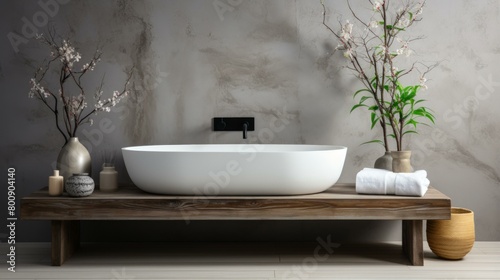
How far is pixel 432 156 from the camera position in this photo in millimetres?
3531

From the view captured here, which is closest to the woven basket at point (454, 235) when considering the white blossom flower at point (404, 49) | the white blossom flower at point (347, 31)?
the white blossom flower at point (404, 49)

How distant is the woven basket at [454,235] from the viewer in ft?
9.96

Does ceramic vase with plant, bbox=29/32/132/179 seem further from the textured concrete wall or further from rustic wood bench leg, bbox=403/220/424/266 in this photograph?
rustic wood bench leg, bbox=403/220/424/266

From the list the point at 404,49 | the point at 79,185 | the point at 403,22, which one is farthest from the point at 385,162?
the point at 79,185

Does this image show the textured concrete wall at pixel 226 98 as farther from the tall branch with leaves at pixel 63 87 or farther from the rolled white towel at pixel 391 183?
the rolled white towel at pixel 391 183

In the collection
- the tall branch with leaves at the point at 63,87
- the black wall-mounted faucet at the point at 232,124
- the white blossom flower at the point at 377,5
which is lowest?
the black wall-mounted faucet at the point at 232,124

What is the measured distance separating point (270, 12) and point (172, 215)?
1416 mm

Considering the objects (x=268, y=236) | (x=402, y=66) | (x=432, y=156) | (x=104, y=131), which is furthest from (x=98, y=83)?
(x=432, y=156)

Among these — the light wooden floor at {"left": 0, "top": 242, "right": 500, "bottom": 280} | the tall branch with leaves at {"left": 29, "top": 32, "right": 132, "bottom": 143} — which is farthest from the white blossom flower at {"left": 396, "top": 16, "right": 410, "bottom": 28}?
the tall branch with leaves at {"left": 29, "top": 32, "right": 132, "bottom": 143}

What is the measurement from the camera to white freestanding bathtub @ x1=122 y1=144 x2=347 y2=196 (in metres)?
2.85

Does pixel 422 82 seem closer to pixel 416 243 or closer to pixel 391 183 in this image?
pixel 391 183

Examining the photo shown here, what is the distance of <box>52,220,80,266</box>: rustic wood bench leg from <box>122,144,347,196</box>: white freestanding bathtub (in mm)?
481

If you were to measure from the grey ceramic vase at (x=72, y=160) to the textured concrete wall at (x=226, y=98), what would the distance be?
→ 1.12 ft

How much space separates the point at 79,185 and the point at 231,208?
0.76 m
